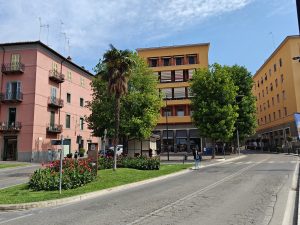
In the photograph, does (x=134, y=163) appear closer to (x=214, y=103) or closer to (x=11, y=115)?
(x=214, y=103)

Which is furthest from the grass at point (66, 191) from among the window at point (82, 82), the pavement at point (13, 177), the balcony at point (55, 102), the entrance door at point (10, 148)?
the window at point (82, 82)

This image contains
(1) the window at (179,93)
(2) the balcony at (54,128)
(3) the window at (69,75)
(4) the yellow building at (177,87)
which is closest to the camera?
(2) the balcony at (54,128)

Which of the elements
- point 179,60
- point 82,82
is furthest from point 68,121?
point 179,60

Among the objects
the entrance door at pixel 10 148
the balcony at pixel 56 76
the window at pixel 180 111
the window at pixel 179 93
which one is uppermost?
the window at pixel 179 93

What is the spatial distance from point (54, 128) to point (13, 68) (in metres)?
9.13

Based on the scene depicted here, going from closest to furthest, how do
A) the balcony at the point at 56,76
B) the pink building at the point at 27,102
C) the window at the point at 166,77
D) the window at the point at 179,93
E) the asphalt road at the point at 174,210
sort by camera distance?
the asphalt road at the point at 174,210 → the pink building at the point at 27,102 → the balcony at the point at 56,76 → the window at the point at 179,93 → the window at the point at 166,77

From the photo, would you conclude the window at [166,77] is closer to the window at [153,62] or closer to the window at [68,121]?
the window at [153,62]

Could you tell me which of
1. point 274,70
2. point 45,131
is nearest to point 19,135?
point 45,131

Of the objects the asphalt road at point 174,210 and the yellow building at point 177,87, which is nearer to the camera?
the asphalt road at point 174,210

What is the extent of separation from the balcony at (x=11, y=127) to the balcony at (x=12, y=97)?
2795 millimetres

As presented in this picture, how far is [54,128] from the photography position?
1720 inches

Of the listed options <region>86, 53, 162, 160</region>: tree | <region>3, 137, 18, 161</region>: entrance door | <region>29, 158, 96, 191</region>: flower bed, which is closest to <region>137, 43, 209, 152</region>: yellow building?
<region>3, 137, 18, 161</region>: entrance door

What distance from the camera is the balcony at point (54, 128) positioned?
4278cm

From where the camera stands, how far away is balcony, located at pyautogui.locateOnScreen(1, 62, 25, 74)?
40.5 m
